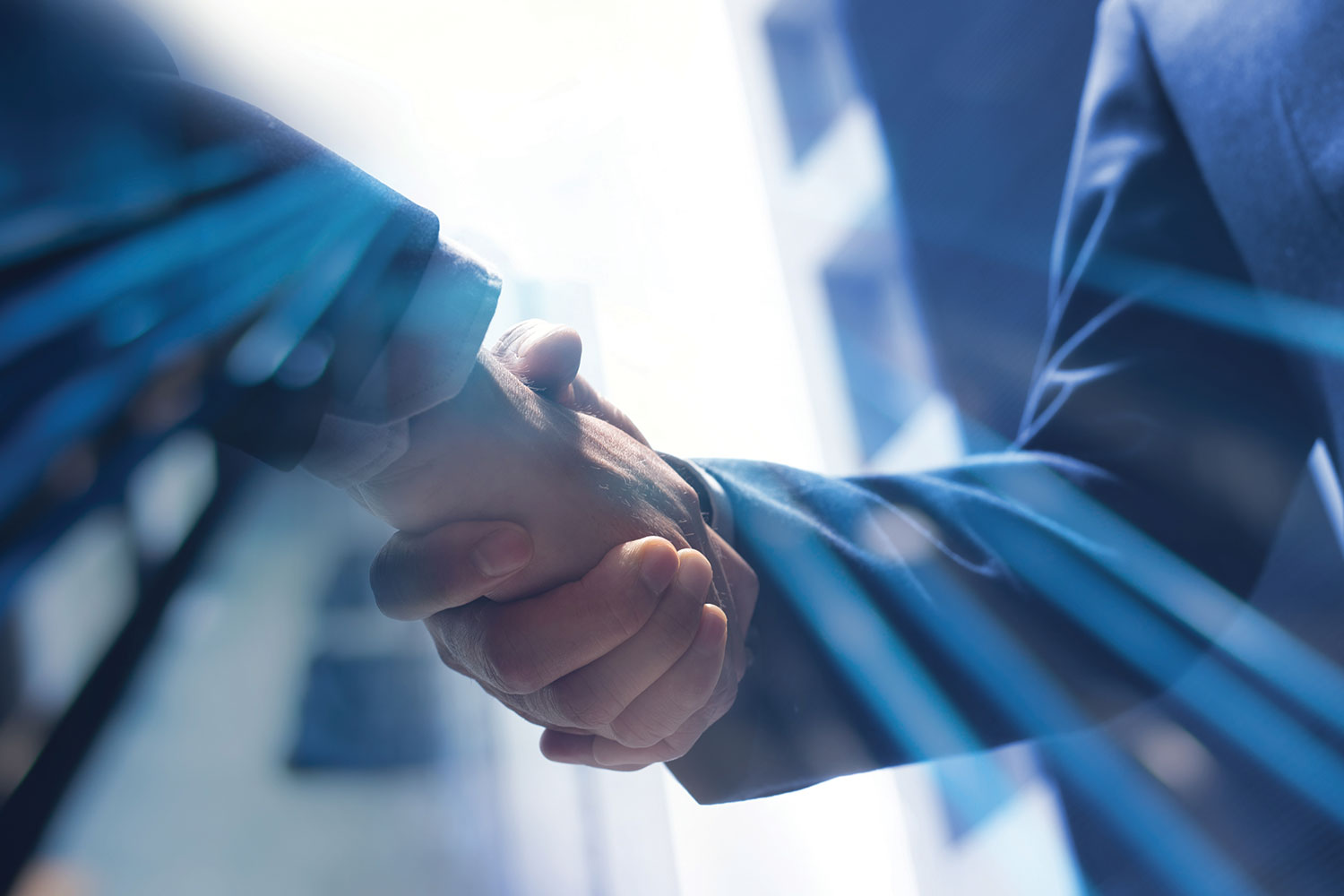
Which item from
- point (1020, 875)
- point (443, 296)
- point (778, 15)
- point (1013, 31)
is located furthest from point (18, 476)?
point (778, 15)

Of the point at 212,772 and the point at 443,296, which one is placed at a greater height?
the point at 443,296

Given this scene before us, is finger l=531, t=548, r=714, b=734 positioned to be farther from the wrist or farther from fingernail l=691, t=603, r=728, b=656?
the wrist

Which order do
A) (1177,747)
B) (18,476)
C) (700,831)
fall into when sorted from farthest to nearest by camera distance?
(700,831) < (1177,747) < (18,476)

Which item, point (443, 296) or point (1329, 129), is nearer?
point (443, 296)

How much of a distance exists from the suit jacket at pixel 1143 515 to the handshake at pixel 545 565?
158 millimetres

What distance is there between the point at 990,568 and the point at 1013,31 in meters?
0.98

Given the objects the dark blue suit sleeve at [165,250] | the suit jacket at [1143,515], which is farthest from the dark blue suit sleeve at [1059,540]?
the dark blue suit sleeve at [165,250]

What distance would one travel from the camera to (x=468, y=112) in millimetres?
920

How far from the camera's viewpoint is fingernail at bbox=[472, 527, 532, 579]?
42cm

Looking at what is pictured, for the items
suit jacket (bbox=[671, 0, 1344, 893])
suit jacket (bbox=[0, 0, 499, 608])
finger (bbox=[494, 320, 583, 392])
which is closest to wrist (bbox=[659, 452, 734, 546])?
suit jacket (bbox=[671, 0, 1344, 893])

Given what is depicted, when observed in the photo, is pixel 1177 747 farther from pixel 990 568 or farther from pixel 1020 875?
pixel 990 568

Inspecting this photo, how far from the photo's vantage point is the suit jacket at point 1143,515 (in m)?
0.62

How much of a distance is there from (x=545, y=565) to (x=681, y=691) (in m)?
0.12

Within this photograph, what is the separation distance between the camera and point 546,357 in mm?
506
